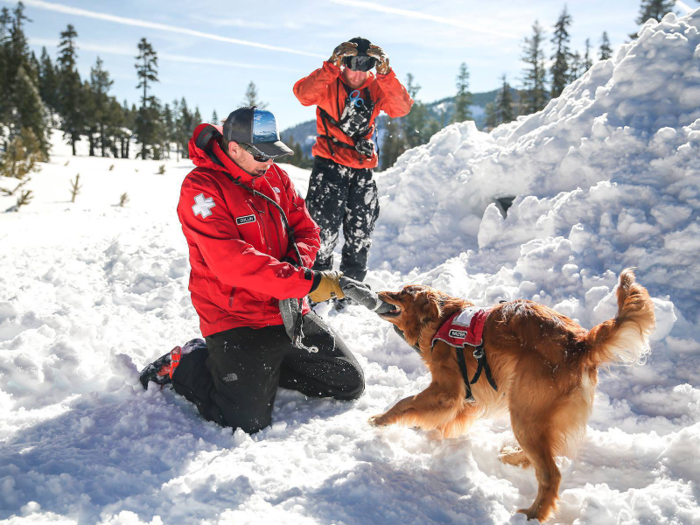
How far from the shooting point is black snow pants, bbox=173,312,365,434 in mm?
3045

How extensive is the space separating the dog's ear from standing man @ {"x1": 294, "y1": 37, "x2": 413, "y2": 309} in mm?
2126

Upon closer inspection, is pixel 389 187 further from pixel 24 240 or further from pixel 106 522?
pixel 106 522

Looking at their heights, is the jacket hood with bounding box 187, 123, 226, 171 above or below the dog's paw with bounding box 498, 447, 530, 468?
above

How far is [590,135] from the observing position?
223 inches

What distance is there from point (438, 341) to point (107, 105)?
58301mm

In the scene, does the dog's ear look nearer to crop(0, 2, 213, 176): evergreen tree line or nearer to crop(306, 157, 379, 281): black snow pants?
crop(306, 157, 379, 281): black snow pants

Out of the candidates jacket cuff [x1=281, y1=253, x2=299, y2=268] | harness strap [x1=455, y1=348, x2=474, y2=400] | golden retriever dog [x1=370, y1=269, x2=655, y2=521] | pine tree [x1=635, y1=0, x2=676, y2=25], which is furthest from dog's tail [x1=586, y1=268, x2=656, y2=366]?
pine tree [x1=635, y1=0, x2=676, y2=25]

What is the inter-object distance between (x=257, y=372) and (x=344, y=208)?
250 cm

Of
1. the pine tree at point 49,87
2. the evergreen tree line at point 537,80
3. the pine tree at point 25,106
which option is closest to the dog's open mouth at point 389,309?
the evergreen tree line at point 537,80

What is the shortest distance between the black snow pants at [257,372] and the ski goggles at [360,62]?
2.79 meters

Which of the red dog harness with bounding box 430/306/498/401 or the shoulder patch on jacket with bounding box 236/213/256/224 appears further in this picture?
the shoulder patch on jacket with bounding box 236/213/256/224

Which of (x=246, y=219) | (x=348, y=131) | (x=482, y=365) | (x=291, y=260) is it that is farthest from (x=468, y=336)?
(x=348, y=131)

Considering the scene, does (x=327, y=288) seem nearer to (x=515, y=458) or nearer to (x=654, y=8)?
(x=515, y=458)

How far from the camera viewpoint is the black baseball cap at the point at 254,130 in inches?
120
